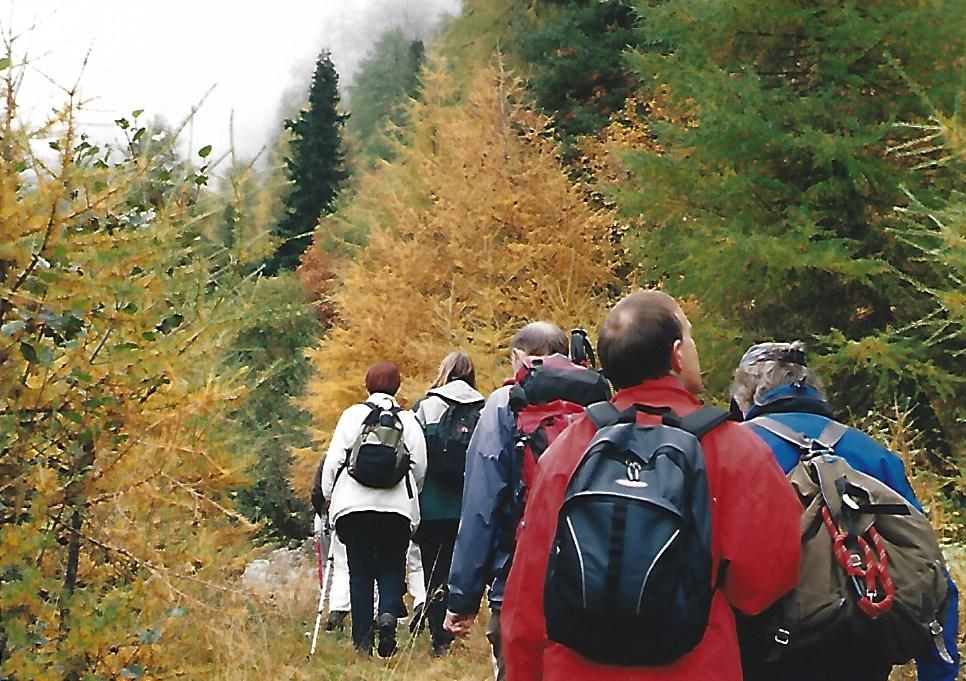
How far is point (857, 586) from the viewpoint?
2365 mm

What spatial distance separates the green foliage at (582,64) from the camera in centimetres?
1588

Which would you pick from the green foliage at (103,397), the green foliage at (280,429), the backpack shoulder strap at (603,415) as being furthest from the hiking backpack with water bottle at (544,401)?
the green foliage at (280,429)

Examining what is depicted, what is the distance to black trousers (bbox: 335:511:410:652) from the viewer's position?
574 cm

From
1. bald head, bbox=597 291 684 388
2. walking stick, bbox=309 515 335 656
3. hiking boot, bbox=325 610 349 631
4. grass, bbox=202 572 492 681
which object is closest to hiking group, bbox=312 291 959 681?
bald head, bbox=597 291 684 388

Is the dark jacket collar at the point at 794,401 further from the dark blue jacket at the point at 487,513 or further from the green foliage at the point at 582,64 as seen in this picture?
the green foliage at the point at 582,64

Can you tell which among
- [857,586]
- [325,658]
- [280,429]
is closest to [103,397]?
[857,586]

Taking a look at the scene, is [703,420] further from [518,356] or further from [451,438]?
[451,438]

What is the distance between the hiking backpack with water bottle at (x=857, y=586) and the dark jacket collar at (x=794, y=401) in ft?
1.23

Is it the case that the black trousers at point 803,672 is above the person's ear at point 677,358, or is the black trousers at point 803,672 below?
below

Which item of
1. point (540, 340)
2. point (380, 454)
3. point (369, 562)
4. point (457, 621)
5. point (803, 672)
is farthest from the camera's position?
point (369, 562)

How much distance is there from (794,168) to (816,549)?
7.87 meters

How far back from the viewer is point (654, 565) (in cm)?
197

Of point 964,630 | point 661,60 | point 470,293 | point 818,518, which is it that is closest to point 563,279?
point 470,293

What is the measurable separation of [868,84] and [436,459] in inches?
235
